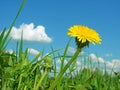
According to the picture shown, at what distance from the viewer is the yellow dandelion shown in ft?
5.75

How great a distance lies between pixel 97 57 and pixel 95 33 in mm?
2628

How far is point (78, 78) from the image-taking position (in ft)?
13.5

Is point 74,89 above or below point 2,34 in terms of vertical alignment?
below

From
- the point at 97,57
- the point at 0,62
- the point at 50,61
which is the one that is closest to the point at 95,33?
the point at 0,62

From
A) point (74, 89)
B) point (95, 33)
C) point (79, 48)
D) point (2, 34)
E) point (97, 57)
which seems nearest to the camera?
point (79, 48)

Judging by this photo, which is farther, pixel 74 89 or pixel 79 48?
pixel 74 89

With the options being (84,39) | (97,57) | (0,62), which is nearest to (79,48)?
(84,39)

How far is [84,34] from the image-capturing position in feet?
6.10

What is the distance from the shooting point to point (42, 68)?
2.64m

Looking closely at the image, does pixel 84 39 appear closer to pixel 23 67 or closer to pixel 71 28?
pixel 71 28

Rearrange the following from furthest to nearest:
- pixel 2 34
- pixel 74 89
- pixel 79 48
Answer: pixel 74 89, pixel 2 34, pixel 79 48

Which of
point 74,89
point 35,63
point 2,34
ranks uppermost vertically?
point 2,34

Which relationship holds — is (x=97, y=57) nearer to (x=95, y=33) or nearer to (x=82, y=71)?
(x=82, y=71)

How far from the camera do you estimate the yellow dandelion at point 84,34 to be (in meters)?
1.75
